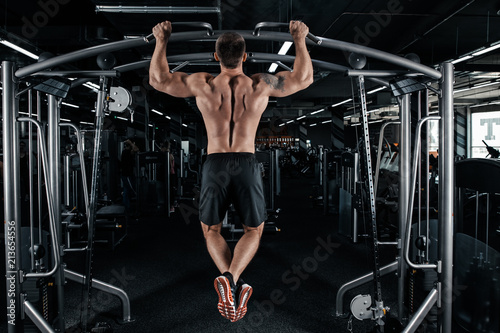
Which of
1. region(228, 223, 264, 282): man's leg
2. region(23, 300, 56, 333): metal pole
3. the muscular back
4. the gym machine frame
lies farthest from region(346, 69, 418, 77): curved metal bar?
region(23, 300, 56, 333): metal pole

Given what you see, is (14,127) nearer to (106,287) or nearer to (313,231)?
(106,287)

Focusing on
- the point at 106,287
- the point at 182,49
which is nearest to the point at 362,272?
the point at 106,287

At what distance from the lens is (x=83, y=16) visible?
5766 mm

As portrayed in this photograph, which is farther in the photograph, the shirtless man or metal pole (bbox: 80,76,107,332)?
metal pole (bbox: 80,76,107,332)

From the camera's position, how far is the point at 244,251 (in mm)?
1960

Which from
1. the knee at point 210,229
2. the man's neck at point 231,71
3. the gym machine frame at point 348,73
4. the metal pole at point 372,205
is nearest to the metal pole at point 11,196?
the gym machine frame at point 348,73

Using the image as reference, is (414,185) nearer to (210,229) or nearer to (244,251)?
(244,251)

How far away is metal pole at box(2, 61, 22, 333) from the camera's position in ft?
6.78

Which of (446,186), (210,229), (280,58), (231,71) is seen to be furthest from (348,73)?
(210,229)

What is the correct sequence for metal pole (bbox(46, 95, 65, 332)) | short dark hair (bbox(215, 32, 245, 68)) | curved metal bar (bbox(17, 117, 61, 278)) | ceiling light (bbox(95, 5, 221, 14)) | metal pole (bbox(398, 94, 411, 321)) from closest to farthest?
1. short dark hair (bbox(215, 32, 245, 68))
2. curved metal bar (bbox(17, 117, 61, 278))
3. metal pole (bbox(46, 95, 65, 332))
4. metal pole (bbox(398, 94, 411, 321))
5. ceiling light (bbox(95, 5, 221, 14))

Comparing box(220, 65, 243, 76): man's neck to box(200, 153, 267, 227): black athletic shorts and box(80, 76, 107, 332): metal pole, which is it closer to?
box(200, 153, 267, 227): black athletic shorts

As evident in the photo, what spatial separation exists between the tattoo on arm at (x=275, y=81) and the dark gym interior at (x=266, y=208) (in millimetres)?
134

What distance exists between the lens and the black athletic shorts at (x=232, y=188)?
1.88m

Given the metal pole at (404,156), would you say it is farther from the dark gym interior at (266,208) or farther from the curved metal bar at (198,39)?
the curved metal bar at (198,39)
